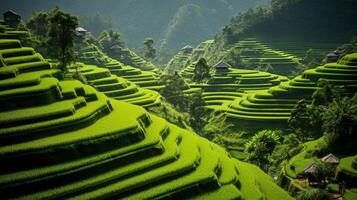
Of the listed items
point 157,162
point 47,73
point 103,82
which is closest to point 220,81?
point 103,82

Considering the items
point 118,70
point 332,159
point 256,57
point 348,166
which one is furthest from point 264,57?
point 348,166

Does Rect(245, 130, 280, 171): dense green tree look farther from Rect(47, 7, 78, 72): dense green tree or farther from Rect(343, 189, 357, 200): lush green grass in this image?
Rect(47, 7, 78, 72): dense green tree

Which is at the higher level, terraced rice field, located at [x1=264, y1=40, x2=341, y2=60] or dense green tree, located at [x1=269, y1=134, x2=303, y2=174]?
terraced rice field, located at [x1=264, y1=40, x2=341, y2=60]

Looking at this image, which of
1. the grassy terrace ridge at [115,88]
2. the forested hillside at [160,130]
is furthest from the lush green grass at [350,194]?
the grassy terrace ridge at [115,88]

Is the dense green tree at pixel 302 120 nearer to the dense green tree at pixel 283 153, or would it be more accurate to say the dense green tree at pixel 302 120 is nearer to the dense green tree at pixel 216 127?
the dense green tree at pixel 283 153

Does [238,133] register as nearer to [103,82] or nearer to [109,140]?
[103,82]

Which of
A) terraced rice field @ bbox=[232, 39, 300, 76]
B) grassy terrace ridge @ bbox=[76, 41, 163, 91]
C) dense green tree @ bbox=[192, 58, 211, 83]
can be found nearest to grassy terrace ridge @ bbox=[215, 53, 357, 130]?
dense green tree @ bbox=[192, 58, 211, 83]
